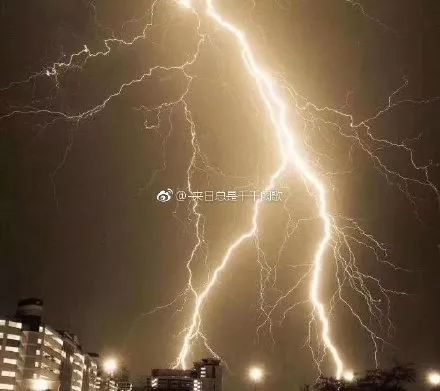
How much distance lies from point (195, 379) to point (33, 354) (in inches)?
1668

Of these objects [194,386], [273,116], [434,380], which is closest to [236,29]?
[273,116]

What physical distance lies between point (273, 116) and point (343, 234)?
22.2 feet

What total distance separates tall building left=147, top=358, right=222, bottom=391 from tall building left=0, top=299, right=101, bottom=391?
1334 inches

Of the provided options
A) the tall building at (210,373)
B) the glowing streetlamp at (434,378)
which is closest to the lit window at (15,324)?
the glowing streetlamp at (434,378)

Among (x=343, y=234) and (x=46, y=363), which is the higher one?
(x=343, y=234)

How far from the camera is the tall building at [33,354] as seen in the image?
82.4ft

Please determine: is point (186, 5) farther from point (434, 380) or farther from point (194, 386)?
point (194, 386)

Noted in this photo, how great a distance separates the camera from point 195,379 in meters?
65.9

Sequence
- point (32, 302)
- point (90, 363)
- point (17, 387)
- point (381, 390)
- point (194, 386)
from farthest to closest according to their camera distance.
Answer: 1. point (194, 386)
2. point (90, 363)
3. point (32, 302)
4. point (381, 390)
5. point (17, 387)

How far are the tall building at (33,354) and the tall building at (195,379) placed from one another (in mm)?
33891

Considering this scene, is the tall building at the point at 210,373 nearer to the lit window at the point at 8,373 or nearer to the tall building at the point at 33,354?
the tall building at the point at 33,354

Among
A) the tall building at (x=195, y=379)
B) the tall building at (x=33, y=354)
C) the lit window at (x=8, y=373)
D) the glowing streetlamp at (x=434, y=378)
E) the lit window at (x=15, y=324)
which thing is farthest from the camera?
the tall building at (x=195, y=379)

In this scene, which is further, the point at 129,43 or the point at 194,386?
the point at 194,386

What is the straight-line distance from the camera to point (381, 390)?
26.8 meters
